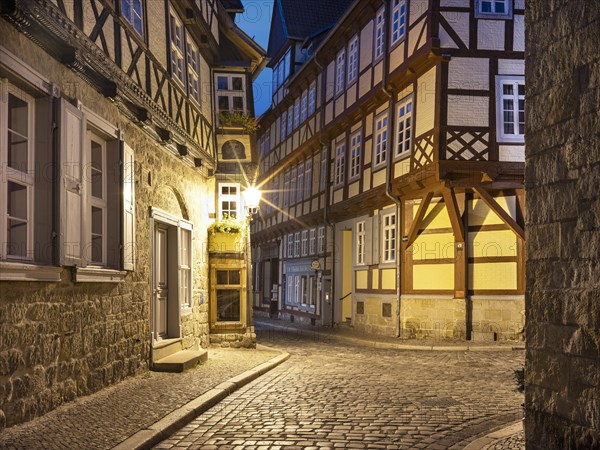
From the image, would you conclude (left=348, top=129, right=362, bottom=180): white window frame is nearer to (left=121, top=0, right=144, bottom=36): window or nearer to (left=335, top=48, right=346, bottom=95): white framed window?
(left=335, top=48, right=346, bottom=95): white framed window

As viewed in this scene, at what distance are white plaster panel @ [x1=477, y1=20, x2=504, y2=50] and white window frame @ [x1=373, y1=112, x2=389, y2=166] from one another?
13.3 ft

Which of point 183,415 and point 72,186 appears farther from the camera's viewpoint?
point 72,186

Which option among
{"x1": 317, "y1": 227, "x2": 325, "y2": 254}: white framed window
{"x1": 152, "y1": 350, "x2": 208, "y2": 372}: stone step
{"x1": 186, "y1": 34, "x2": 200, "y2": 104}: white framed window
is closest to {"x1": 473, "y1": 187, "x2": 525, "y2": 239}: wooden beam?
{"x1": 186, "y1": 34, "x2": 200, "y2": 104}: white framed window

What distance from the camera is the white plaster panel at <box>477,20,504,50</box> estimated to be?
18547mm

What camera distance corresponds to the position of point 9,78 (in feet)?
22.0

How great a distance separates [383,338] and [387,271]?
2376mm

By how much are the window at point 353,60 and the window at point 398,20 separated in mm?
3376

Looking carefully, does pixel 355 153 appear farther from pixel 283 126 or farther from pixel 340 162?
pixel 283 126

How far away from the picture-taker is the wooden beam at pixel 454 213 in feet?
59.7

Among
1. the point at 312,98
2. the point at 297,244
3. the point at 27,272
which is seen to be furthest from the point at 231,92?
the point at 297,244

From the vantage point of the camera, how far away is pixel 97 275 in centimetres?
866

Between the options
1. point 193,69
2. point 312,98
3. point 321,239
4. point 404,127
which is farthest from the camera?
point 312,98

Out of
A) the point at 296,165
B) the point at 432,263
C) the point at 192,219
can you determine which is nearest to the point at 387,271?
the point at 432,263

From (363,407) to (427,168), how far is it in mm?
10728
